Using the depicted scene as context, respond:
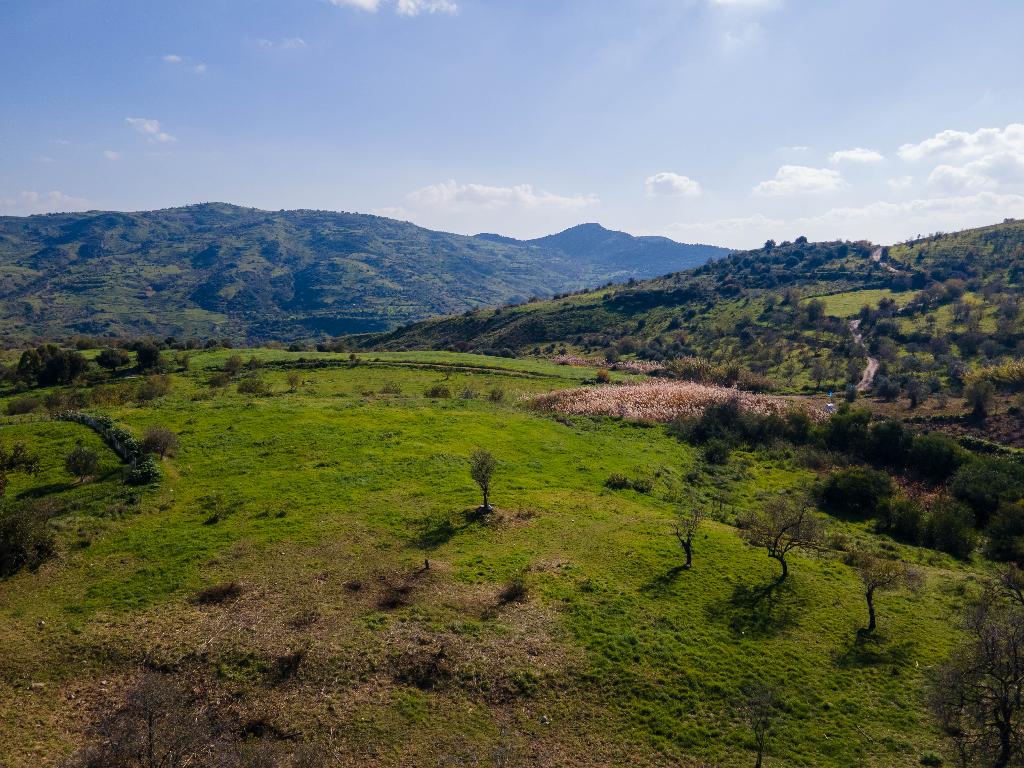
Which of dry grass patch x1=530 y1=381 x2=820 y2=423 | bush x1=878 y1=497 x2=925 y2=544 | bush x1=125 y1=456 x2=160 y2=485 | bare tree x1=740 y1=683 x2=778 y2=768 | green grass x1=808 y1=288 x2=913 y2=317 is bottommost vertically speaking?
bush x1=878 y1=497 x2=925 y2=544

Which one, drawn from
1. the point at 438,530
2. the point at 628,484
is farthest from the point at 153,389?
the point at 628,484

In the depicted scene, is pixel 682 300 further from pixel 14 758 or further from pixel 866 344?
pixel 14 758

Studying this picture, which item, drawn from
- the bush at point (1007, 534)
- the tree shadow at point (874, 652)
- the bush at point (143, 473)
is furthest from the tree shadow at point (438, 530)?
the bush at point (1007, 534)

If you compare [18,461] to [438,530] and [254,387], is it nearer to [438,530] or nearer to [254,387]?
[438,530]

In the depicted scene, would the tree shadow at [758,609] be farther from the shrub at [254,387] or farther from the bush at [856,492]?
the shrub at [254,387]

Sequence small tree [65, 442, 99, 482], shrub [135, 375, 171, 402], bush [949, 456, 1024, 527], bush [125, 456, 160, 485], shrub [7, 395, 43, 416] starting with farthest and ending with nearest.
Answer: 1. shrub [135, 375, 171, 402]
2. shrub [7, 395, 43, 416]
3. bush [949, 456, 1024, 527]
4. bush [125, 456, 160, 485]
5. small tree [65, 442, 99, 482]

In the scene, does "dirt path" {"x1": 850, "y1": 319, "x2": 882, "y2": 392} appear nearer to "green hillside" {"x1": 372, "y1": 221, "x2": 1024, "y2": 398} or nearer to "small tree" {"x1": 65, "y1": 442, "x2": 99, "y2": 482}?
"green hillside" {"x1": 372, "y1": 221, "x2": 1024, "y2": 398}

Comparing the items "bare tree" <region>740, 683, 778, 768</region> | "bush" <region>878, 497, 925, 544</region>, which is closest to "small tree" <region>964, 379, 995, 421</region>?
"bush" <region>878, 497, 925, 544</region>
